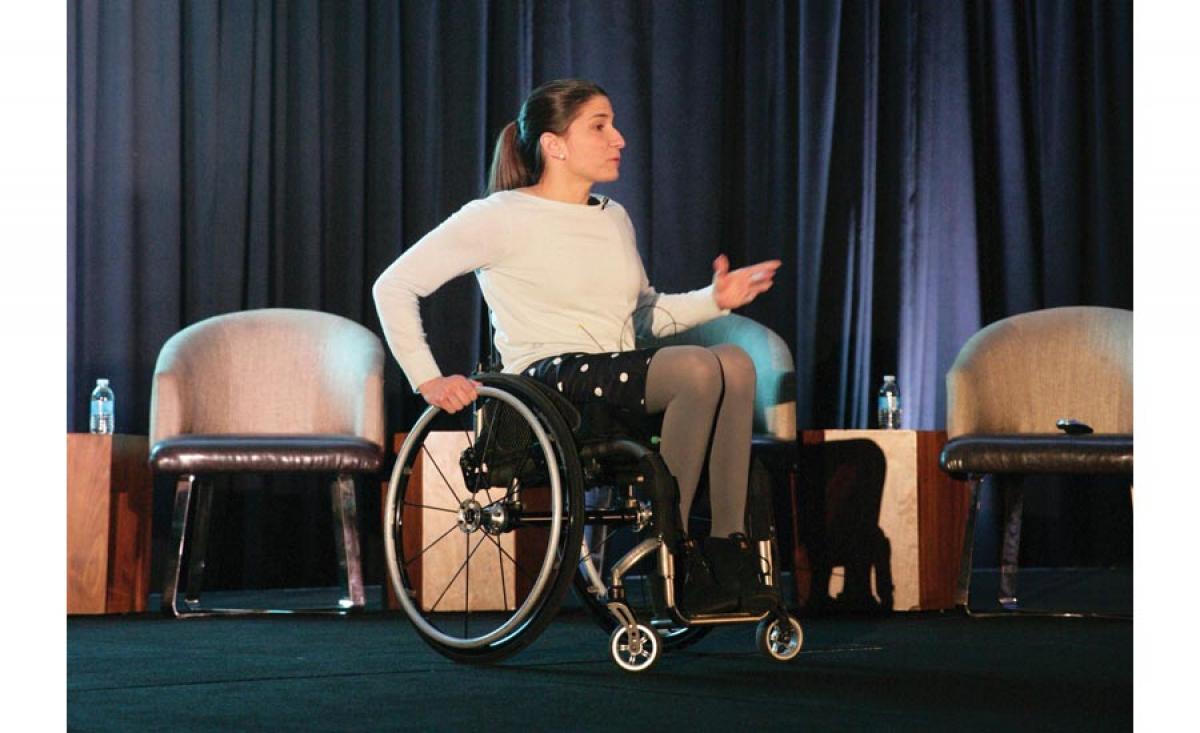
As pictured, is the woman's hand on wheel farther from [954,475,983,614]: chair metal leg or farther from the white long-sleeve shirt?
[954,475,983,614]: chair metal leg

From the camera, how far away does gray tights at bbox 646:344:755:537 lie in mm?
2377

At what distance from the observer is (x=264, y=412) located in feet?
13.1

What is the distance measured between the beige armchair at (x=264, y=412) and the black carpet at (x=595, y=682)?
40cm

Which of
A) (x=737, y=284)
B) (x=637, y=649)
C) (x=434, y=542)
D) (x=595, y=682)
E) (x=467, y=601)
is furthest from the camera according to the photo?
(x=434, y=542)

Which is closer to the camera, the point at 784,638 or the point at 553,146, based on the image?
the point at 784,638

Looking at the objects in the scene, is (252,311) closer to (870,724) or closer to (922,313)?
(922,313)

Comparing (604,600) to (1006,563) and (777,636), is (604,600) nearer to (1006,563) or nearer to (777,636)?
(777,636)

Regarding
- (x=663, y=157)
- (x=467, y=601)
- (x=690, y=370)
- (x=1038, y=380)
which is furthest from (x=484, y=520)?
(x=663, y=157)

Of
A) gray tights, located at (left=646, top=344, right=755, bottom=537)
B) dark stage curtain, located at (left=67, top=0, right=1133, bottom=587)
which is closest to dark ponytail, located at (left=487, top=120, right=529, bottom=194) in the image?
gray tights, located at (left=646, top=344, right=755, bottom=537)

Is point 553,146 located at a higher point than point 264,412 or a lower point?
higher

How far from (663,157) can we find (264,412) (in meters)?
1.53

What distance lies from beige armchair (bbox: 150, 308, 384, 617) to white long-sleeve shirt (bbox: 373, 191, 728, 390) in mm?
868

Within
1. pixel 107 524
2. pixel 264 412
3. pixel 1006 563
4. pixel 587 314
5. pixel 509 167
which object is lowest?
pixel 1006 563
